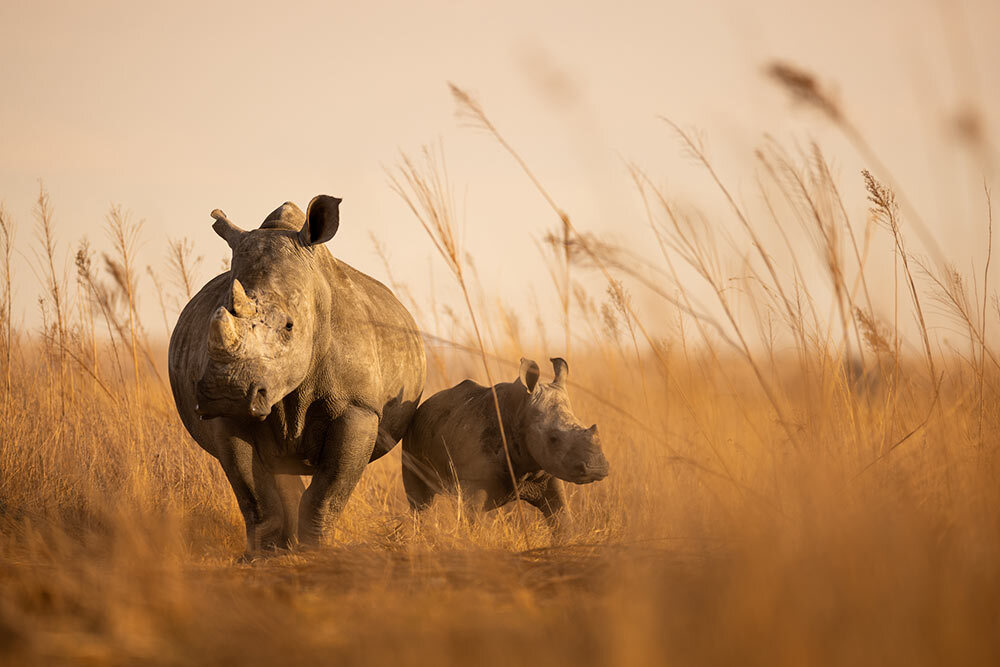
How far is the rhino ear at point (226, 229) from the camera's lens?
420cm

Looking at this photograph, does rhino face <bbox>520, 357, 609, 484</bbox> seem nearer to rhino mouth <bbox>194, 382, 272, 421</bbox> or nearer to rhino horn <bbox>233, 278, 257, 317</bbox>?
rhino mouth <bbox>194, 382, 272, 421</bbox>

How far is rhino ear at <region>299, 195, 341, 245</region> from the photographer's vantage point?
407 centimetres

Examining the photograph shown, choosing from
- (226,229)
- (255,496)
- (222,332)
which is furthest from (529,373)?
(222,332)

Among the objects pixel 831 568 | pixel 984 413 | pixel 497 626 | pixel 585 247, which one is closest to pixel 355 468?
pixel 585 247

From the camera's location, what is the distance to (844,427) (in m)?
3.88

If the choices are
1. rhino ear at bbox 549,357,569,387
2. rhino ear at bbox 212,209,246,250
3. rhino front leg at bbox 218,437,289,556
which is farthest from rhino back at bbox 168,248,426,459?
rhino ear at bbox 549,357,569,387

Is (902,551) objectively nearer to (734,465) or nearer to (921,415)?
(734,465)

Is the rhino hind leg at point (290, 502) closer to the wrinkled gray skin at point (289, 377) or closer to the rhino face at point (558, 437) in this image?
the wrinkled gray skin at point (289, 377)

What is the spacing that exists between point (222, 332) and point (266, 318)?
303 mm

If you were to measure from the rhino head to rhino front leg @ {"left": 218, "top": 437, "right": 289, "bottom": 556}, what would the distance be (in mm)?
304

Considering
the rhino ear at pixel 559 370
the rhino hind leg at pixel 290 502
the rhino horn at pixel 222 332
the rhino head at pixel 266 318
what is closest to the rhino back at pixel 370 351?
the rhino head at pixel 266 318

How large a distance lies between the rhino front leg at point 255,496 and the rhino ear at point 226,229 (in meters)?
0.96

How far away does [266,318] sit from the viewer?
3611 millimetres

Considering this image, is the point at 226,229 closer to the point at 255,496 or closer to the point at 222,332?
the point at 222,332
